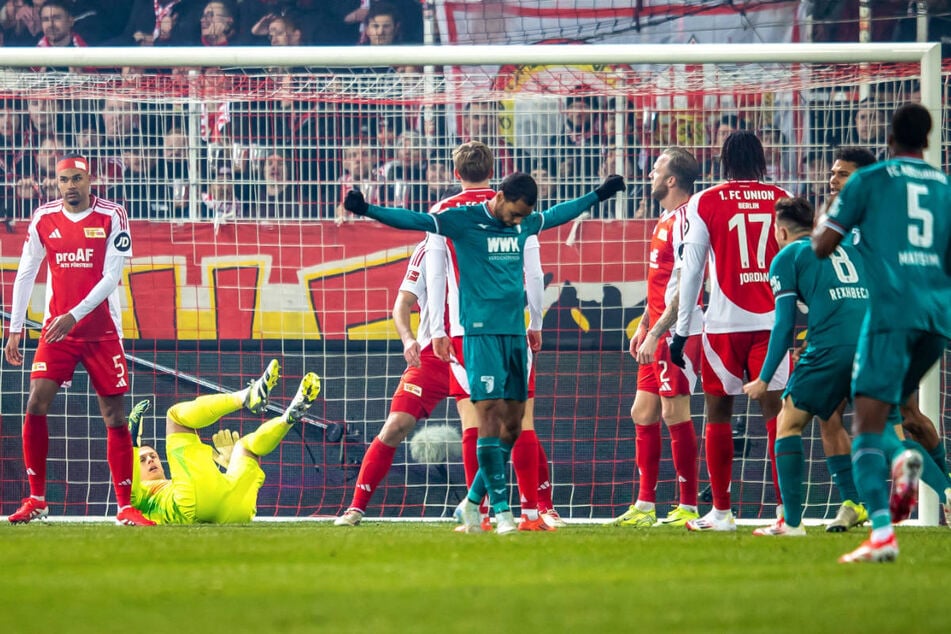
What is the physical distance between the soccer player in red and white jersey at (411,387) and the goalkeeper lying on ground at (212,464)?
752mm

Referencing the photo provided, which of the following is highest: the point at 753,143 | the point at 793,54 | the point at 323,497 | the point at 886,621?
the point at 793,54

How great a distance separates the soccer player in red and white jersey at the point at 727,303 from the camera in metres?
8.56

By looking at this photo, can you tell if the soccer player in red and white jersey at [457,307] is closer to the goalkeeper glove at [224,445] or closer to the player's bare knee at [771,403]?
the player's bare knee at [771,403]

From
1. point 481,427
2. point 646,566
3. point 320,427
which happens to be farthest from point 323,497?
point 646,566

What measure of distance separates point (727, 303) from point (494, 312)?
4.93 ft

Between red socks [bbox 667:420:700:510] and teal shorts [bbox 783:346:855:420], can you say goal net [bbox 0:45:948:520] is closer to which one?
red socks [bbox 667:420:700:510]

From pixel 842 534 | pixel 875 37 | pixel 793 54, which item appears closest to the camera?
pixel 842 534

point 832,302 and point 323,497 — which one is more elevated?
point 832,302

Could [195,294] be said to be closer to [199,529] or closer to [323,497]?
[323,497]

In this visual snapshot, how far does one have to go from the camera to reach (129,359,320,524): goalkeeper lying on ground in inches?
389

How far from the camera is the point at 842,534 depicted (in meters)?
8.21

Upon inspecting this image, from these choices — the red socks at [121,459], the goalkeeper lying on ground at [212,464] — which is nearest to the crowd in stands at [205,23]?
the goalkeeper lying on ground at [212,464]

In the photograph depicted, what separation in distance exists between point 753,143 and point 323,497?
4.86 m

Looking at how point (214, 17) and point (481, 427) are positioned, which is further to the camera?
point (214, 17)
